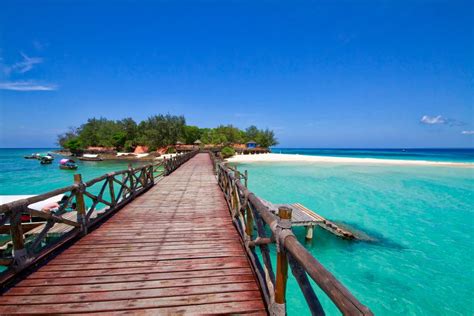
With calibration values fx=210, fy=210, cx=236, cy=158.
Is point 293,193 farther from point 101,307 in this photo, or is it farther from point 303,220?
point 101,307

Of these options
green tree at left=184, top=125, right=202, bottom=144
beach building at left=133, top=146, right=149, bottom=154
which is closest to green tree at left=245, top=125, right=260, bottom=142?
green tree at left=184, top=125, right=202, bottom=144

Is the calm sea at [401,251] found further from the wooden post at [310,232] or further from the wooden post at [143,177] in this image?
the wooden post at [143,177]

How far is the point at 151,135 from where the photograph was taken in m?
63.8

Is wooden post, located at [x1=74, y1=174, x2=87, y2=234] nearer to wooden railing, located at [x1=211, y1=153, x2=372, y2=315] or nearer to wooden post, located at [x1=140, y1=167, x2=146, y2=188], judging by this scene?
wooden railing, located at [x1=211, y1=153, x2=372, y2=315]

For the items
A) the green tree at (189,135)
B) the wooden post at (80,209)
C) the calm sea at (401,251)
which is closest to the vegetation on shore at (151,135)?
the green tree at (189,135)

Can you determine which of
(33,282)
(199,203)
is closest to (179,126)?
(199,203)

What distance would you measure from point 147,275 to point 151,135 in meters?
65.7

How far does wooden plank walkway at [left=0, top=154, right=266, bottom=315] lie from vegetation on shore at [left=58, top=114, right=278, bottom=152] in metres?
62.0

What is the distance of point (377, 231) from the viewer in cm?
1081

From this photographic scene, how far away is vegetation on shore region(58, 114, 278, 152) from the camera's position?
210 ft

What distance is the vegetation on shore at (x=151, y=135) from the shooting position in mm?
64125

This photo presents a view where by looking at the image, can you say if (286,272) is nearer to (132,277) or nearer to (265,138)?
(132,277)

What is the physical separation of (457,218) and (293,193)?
34.1ft

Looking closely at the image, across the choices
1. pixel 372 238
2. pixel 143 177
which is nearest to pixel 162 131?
pixel 143 177
